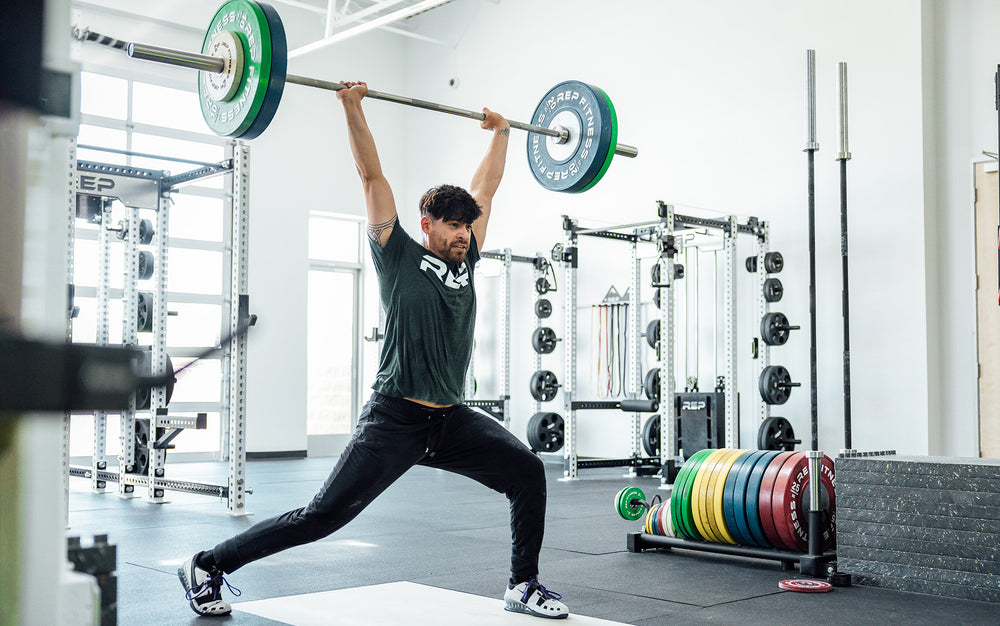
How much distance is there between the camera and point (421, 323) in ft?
8.34

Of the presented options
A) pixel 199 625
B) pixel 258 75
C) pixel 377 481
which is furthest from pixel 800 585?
pixel 258 75

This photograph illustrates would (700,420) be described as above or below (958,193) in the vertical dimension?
below

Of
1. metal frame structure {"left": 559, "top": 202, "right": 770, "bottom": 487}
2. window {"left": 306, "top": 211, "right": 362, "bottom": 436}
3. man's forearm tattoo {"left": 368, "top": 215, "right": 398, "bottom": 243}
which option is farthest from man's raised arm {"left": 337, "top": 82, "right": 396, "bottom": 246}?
window {"left": 306, "top": 211, "right": 362, "bottom": 436}

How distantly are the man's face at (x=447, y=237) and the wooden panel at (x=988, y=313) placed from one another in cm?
460

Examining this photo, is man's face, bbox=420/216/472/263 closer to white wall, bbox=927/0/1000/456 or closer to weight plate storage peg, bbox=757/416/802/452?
weight plate storage peg, bbox=757/416/802/452

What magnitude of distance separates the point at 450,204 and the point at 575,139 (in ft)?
3.65

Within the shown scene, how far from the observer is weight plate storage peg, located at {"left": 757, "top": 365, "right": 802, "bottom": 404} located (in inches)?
256

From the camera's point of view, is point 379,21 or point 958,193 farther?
point 379,21

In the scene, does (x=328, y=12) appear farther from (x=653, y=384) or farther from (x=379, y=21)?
(x=653, y=384)

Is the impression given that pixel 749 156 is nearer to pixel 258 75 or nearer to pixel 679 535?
pixel 679 535

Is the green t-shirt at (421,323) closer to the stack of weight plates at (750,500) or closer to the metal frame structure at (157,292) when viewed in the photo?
the stack of weight plates at (750,500)

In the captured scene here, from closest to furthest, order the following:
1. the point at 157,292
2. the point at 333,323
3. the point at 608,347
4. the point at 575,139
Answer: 1. the point at 575,139
2. the point at 157,292
3. the point at 608,347
4. the point at 333,323

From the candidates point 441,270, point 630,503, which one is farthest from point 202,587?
point 630,503

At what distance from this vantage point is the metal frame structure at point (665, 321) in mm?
6316
